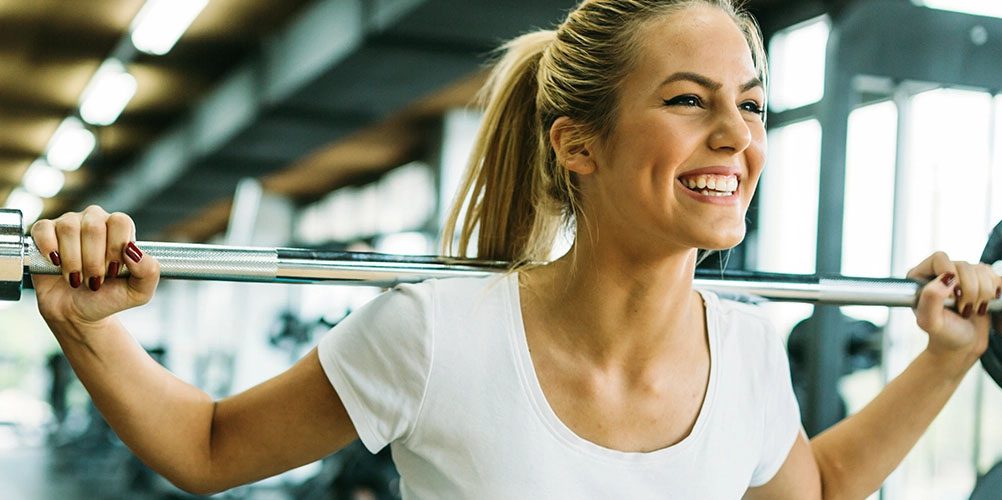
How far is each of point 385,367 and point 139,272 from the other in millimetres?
306

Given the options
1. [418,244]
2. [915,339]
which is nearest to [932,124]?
[915,339]

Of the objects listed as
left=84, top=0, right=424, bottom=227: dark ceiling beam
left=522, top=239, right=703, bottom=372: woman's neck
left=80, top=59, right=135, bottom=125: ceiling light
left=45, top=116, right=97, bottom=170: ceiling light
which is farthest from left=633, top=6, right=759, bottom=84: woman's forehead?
left=45, top=116, right=97, bottom=170: ceiling light

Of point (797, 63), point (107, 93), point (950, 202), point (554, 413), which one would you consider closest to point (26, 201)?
point (107, 93)

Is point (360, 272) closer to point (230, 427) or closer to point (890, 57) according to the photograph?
point (230, 427)

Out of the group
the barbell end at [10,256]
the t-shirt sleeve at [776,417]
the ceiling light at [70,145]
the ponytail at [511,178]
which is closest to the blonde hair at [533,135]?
the ponytail at [511,178]

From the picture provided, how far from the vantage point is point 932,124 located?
6.97 ft

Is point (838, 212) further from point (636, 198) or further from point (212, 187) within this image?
point (212, 187)

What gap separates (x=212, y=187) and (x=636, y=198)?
10734 mm

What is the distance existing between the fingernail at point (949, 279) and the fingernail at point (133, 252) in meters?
1.06

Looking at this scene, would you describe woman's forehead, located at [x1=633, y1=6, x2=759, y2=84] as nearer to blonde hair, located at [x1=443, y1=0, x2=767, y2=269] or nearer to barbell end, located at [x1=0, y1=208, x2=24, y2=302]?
blonde hair, located at [x1=443, y1=0, x2=767, y2=269]

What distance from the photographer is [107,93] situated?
8.22m

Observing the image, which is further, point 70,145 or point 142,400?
point 70,145

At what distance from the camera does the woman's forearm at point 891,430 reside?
1.49 meters

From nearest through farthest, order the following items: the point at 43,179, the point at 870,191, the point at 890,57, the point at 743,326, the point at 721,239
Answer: the point at 721,239 → the point at 743,326 → the point at 890,57 → the point at 870,191 → the point at 43,179
